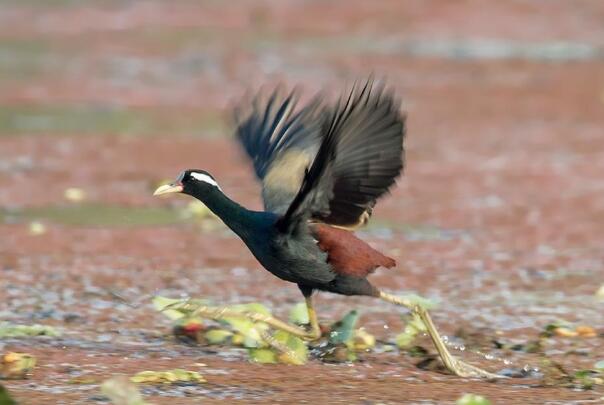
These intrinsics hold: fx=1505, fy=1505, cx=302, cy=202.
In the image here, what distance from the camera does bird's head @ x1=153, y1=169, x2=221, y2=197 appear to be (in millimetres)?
6109

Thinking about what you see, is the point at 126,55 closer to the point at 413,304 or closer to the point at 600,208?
the point at 600,208

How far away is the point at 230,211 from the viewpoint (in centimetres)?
604

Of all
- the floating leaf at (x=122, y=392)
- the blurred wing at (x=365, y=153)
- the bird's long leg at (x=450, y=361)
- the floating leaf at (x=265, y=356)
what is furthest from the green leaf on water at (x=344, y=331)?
the floating leaf at (x=122, y=392)

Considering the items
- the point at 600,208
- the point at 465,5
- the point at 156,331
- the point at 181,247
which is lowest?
the point at 156,331

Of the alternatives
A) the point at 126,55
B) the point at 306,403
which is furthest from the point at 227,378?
the point at 126,55

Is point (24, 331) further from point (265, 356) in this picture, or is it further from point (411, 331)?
point (411, 331)

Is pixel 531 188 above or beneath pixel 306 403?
above

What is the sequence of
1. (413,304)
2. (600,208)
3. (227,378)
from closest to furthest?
(227,378) < (413,304) < (600,208)

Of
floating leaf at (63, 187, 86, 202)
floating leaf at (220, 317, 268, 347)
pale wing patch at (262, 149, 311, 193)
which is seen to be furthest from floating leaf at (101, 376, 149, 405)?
floating leaf at (63, 187, 86, 202)

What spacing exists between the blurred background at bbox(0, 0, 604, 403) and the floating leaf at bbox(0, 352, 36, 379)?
0.09 meters

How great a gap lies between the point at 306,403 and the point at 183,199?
581cm

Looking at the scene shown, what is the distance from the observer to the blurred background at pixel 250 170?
24.0 feet

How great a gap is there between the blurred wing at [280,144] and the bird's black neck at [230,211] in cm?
38

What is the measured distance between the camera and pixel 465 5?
21.5 meters
